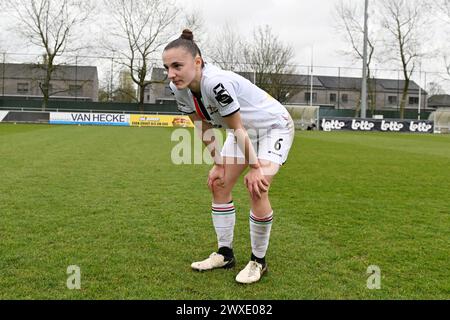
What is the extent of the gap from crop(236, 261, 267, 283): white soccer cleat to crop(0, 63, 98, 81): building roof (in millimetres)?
60644

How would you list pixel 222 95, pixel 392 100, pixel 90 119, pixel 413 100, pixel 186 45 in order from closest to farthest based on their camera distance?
pixel 222 95 → pixel 186 45 → pixel 90 119 → pixel 392 100 → pixel 413 100

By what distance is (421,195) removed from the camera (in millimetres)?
8570

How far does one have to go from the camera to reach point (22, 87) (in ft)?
237

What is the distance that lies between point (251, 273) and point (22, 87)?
76271 millimetres

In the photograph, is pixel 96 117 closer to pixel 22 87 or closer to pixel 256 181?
pixel 22 87

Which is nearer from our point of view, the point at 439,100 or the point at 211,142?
the point at 211,142

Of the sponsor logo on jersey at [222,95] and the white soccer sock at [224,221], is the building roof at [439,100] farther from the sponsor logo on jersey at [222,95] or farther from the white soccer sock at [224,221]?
the sponsor logo on jersey at [222,95]

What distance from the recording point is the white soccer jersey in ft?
11.7

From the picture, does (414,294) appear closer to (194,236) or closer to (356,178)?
(194,236)

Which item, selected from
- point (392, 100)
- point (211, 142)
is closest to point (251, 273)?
point (211, 142)

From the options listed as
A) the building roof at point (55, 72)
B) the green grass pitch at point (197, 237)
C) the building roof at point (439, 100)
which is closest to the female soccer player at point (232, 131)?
the green grass pitch at point (197, 237)

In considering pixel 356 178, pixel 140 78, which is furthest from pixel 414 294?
pixel 140 78
